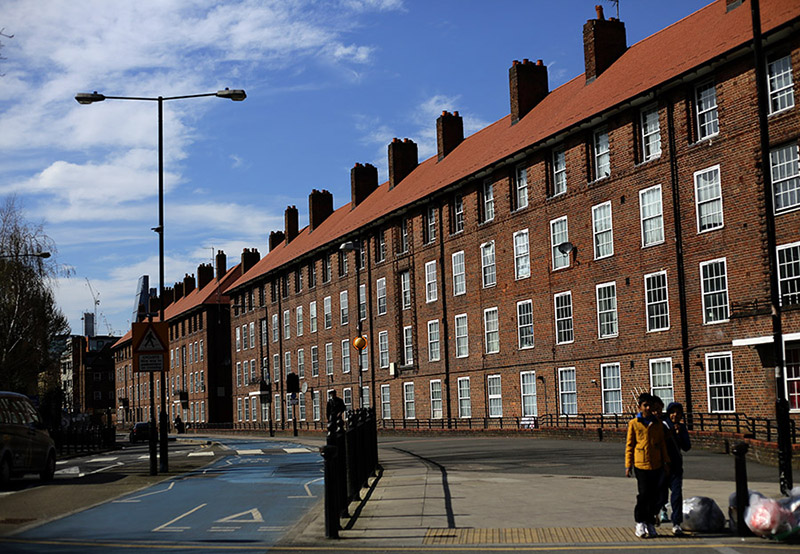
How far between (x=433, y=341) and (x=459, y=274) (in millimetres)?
4304

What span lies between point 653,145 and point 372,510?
23.2 metres

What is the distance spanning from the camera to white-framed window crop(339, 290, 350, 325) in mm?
59500

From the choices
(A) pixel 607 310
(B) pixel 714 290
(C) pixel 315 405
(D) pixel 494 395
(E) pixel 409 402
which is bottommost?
(C) pixel 315 405

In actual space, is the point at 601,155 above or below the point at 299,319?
above

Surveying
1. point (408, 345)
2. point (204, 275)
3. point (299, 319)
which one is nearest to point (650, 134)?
point (408, 345)

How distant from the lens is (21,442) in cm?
2145

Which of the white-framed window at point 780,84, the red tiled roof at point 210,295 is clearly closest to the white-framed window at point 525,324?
the white-framed window at point 780,84

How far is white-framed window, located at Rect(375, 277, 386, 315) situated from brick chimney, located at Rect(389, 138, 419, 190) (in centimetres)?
785

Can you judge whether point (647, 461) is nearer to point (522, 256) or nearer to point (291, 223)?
point (522, 256)

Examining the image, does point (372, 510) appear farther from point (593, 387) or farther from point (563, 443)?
point (593, 387)

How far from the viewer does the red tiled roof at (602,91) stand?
3144 centimetres

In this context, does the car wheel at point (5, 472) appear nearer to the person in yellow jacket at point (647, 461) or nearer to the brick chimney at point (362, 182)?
the person in yellow jacket at point (647, 461)

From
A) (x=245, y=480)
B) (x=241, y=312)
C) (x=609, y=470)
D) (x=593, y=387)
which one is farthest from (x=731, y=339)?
(x=241, y=312)

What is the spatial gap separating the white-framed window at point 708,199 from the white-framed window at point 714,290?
1201 millimetres
